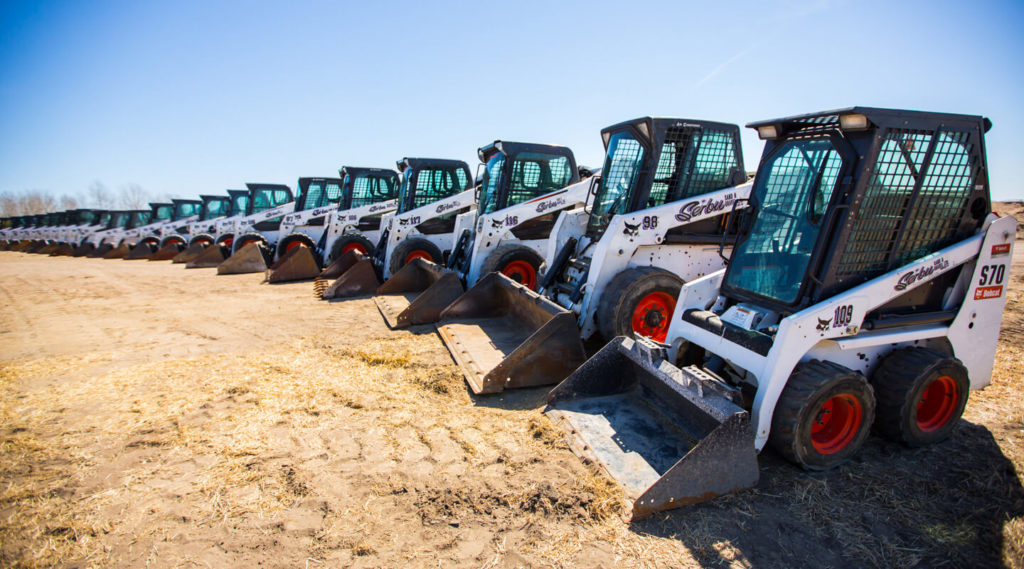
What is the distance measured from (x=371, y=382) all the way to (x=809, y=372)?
368 cm

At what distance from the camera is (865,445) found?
3.57 m

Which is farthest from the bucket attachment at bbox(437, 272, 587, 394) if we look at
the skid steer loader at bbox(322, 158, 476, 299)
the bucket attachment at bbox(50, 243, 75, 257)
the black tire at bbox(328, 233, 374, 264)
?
the bucket attachment at bbox(50, 243, 75, 257)

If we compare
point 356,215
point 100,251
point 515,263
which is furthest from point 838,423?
point 100,251

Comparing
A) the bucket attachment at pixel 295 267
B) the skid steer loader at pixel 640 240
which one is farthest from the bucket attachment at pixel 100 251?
the skid steer loader at pixel 640 240

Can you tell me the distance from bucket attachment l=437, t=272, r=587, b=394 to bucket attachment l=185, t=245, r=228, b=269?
493 inches

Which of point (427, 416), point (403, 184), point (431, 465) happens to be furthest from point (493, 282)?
point (403, 184)

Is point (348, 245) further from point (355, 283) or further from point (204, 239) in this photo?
point (204, 239)

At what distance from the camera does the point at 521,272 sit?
827 cm

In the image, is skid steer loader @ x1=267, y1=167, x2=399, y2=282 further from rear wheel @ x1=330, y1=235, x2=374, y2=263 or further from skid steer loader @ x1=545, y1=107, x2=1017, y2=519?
skid steer loader @ x1=545, y1=107, x2=1017, y2=519

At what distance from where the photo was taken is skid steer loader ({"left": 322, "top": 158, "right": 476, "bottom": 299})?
34.9 ft

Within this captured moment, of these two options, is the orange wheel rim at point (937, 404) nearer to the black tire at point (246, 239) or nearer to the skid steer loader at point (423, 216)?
the skid steer loader at point (423, 216)

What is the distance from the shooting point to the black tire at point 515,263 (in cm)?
795

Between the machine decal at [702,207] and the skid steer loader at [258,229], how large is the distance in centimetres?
1199

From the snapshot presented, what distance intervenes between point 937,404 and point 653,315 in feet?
7.73
